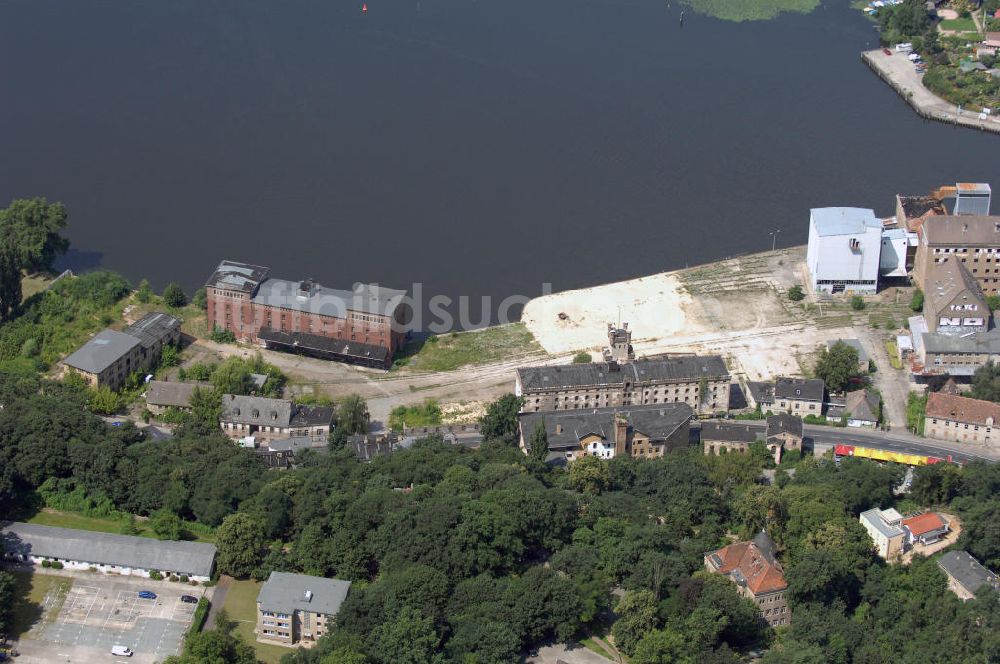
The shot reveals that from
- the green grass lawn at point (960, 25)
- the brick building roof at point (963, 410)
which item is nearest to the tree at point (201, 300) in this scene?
the brick building roof at point (963, 410)

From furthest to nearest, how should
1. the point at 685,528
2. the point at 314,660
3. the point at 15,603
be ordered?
the point at 685,528 → the point at 15,603 → the point at 314,660

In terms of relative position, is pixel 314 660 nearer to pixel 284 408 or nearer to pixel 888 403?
pixel 284 408

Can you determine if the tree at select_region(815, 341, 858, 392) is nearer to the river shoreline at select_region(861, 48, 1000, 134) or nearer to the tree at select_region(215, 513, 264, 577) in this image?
the tree at select_region(215, 513, 264, 577)

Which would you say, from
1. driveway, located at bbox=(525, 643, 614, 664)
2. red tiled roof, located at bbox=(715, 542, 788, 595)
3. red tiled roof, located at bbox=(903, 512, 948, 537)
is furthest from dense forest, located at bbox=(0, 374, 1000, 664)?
red tiled roof, located at bbox=(903, 512, 948, 537)

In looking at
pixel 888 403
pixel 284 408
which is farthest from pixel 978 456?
pixel 284 408

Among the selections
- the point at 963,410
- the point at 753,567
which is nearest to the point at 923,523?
the point at 753,567

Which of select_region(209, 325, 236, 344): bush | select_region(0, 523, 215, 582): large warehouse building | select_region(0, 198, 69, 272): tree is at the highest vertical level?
select_region(0, 198, 69, 272): tree
